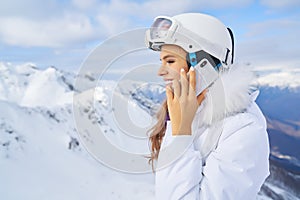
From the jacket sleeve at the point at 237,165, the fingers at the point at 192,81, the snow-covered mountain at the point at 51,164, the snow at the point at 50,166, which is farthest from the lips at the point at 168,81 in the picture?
the snow at the point at 50,166

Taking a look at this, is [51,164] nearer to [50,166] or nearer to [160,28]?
[50,166]

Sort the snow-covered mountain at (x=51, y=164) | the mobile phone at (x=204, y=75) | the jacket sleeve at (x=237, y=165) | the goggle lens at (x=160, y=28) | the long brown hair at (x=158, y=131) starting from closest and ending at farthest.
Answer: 1. the jacket sleeve at (x=237, y=165)
2. the mobile phone at (x=204, y=75)
3. the goggle lens at (x=160, y=28)
4. the long brown hair at (x=158, y=131)
5. the snow-covered mountain at (x=51, y=164)

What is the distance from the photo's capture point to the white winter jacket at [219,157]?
1648 mm

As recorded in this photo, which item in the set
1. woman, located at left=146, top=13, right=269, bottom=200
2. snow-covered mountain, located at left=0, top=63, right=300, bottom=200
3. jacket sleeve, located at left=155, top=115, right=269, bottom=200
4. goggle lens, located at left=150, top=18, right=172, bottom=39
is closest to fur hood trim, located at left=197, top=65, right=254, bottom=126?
woman, located at left=146, top=13, right=269, bottom=200

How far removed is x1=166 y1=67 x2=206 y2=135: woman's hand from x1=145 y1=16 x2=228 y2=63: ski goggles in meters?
0.25

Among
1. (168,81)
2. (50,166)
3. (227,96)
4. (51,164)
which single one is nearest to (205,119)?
(227,96)

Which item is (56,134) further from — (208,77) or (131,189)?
A: (208,77)

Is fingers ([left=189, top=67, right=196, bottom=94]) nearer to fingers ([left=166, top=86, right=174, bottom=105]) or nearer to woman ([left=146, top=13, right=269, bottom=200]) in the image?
woman ([left=146, top=13, right=269, bottom=200])

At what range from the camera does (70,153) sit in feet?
37.0

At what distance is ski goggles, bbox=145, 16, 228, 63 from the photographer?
6.37 ft

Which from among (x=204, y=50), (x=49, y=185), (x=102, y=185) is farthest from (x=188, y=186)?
(x=102, y=185)

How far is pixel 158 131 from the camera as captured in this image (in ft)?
7.23

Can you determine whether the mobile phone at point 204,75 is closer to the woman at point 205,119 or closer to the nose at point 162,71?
the woman at point 205,119

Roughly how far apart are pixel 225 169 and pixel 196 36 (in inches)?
33.6
